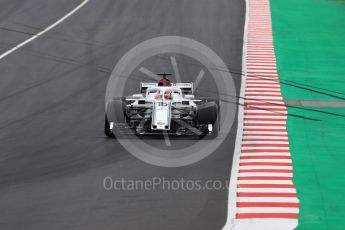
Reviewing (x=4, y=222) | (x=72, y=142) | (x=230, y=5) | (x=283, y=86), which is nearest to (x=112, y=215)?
(x=4, y=222)

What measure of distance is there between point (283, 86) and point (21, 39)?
14.7m

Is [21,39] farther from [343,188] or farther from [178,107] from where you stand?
[343,188]

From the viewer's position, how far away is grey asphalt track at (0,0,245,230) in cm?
1680

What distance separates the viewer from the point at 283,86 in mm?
29547

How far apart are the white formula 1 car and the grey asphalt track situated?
0.82 metres

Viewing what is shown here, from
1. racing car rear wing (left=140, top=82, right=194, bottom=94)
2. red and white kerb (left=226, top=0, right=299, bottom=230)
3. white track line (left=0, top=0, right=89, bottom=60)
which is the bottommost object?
red and white kerb (left=226, top=0, right=299, bottom=230)

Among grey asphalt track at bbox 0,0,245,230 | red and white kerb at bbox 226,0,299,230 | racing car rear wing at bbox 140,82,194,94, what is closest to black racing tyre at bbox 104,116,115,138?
grey asphalt track at bbox 0,0,245,230

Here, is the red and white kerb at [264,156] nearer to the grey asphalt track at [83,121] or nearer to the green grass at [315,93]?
the green grass at [315,93]

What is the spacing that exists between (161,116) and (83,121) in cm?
354

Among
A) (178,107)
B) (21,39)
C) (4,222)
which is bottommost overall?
(4,222)

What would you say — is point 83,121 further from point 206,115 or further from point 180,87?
point 206,115

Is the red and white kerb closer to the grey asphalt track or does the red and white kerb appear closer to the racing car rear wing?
the grey asphalt track

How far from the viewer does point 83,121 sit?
24.2m

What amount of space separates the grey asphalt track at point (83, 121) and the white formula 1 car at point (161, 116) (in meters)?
0.82
